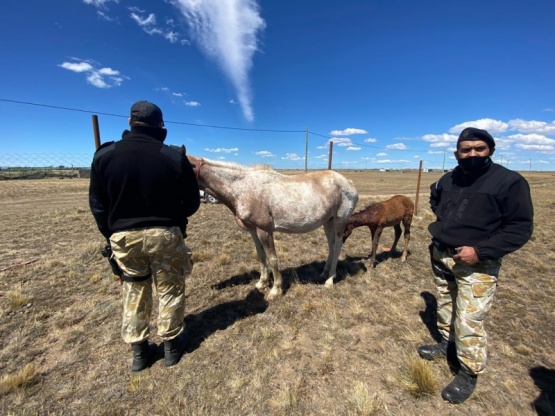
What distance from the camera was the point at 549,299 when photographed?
449cm

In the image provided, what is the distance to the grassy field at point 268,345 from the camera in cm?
252

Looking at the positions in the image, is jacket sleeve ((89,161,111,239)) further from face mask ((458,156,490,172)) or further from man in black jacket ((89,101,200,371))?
face mask ((458,156,490,172))

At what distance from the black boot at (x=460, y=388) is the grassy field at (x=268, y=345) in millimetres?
79

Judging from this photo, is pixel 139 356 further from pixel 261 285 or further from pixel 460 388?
pixel 460 388

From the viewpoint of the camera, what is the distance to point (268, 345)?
3.34m

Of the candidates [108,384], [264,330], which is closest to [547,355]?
[264,330]

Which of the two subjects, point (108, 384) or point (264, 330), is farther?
point (264, 330)

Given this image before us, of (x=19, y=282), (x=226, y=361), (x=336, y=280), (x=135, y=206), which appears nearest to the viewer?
(x=135, y=206)

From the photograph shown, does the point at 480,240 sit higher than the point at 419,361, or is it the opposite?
the point at 480,240

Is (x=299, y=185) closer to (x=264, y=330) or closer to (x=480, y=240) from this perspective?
(x=264, y=330)

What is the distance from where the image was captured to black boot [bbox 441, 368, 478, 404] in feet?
8.09

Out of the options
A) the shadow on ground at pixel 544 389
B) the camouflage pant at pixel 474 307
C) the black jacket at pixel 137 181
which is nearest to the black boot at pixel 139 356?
the black jacket at pixel 137 181

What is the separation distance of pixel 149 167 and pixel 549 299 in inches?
260

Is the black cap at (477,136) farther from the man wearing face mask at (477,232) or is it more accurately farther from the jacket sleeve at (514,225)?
the jacket sleeve at (514,225)
